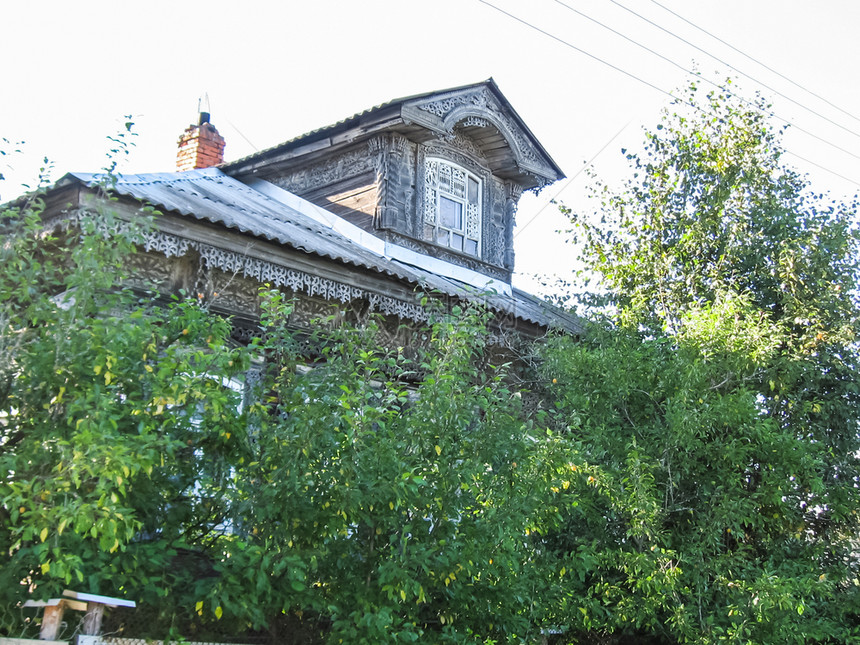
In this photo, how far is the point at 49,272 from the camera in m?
5.36

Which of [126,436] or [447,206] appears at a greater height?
[447,206]

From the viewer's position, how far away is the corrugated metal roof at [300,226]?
29.4 ft

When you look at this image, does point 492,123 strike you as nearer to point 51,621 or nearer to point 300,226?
point 300,226

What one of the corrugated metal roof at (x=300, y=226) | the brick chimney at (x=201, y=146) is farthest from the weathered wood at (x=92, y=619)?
the brick chimney at (x=201, y=146)

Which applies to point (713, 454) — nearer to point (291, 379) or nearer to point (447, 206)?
point (291, 379)

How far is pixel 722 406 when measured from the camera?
8.95 metres

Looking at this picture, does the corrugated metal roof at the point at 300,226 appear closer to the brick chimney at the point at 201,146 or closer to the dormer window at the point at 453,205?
the dormer window at the point at 453,205

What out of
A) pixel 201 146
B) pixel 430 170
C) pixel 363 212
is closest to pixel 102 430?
pixel 363 212

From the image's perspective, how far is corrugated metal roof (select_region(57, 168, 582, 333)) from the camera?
29.4ft

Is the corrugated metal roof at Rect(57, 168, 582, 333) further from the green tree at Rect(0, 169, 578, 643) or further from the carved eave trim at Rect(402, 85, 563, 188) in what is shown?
the carved eave trim at Rect(402, 85, 563, 188)

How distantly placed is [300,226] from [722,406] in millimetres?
5423

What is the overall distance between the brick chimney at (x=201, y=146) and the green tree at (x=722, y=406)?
6952 millimetres

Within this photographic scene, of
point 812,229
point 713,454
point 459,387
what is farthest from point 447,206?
point 459,387

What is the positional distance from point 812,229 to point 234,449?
26.3 feet
